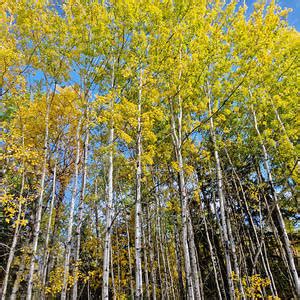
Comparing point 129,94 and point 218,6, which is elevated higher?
point 218,6

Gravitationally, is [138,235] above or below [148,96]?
below

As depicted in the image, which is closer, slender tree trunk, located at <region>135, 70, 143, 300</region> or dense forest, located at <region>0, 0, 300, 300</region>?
slender tree trunk, located at <region>135, 70, 143, 300</region>

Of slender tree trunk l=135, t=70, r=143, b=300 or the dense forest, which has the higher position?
the dense forest

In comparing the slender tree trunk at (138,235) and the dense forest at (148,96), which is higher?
the dense forest at (148,96)

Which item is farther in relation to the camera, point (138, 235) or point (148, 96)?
point (148, 96)

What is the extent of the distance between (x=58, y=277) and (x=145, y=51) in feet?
23.9

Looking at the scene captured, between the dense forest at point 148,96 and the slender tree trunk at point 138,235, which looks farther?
the dense forest at point 148,96

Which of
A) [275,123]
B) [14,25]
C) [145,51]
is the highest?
[14,25]

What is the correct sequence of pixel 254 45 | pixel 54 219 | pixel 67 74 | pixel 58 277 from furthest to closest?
pixel 54 219
pixel 67 74
pixel 58 277
pixel 254 45

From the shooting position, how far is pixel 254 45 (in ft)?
21.5

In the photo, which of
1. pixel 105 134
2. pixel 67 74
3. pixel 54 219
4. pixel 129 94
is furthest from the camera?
pixel 54 219

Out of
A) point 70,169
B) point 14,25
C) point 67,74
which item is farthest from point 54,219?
point 14,25

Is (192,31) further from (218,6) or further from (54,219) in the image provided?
(54,219)

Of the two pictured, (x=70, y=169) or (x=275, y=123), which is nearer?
(x=275, y=123)
